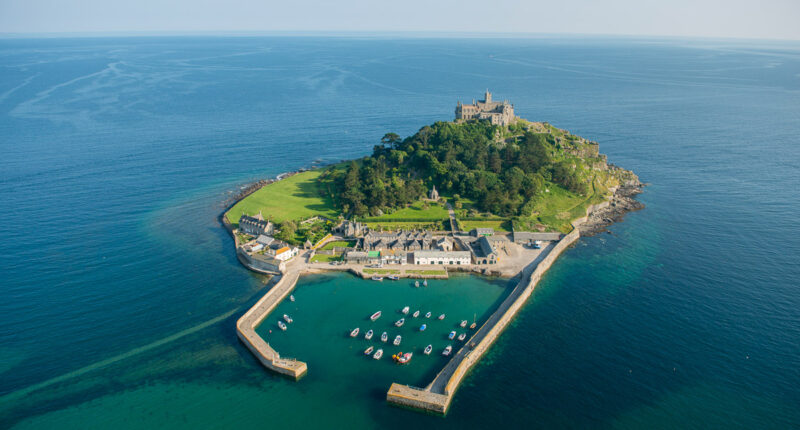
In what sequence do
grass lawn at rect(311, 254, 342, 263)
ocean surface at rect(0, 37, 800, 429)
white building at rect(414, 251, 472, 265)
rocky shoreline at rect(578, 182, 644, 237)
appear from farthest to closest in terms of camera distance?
rocky shoreline at rect(578, 182, 644, 237) → grass lawn at rect(311, 254, 342, 263) → white building at rect(414, 251, 472, 265) → ocean surface at rect(0, 37, 800, 429)

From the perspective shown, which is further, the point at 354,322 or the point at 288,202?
the point at 288,202

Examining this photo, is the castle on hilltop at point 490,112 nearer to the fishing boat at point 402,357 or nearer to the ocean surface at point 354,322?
the ocean surface at point 354,322

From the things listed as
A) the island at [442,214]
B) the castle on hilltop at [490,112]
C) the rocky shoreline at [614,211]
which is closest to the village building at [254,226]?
the island at [442,214]

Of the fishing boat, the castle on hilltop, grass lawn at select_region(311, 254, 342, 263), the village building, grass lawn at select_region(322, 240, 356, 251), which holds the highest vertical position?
the castle on hilltop

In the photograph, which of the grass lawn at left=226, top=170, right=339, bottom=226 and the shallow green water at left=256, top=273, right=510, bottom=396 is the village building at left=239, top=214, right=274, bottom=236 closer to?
the grass lawn at left=226, top=170, right=339, bottom=226

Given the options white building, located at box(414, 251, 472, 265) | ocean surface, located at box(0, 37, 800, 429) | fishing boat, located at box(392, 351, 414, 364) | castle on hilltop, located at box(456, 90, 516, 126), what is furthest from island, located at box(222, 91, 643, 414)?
fishing boat, located at box(392, 351, 414, 364)

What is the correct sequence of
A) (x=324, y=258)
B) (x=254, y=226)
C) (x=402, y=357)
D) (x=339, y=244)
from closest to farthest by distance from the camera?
(x=402, y=357)
(x=324, y=258)
(x=339, y=244)
(x=254, y=226)

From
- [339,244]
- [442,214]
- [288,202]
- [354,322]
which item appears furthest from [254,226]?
[442,214]

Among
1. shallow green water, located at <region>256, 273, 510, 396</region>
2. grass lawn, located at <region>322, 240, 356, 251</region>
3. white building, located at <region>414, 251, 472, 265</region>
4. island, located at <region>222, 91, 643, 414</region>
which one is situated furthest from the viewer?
grass lawn, located at <region>322, 240, 356, 251</region>

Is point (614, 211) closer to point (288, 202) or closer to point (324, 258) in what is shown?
point (324, 258)
